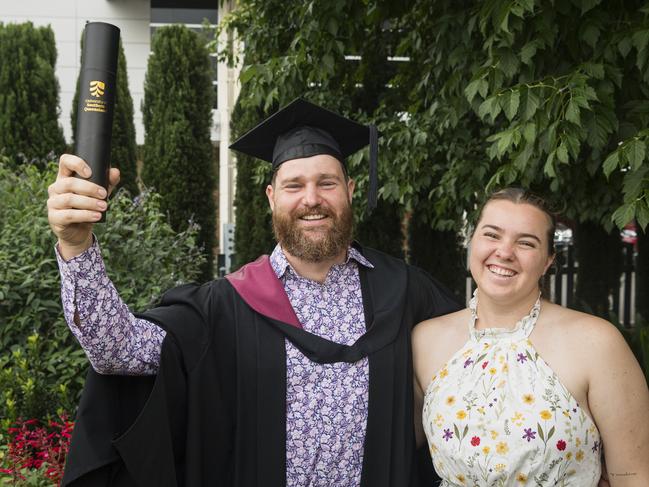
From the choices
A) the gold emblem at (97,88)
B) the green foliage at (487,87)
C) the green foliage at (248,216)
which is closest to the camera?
the gold emblem at (97,88)

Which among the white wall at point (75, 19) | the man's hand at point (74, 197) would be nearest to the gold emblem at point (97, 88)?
the man's hand at point (74, 197)

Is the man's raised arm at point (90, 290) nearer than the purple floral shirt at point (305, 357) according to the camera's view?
Yes

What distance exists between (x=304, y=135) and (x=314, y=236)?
0.42 metres

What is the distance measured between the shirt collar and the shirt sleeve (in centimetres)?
53

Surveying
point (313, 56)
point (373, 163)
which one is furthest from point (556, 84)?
point (313, 56)

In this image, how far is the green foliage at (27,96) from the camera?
9.39 metres

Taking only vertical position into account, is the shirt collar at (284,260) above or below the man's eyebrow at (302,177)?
below

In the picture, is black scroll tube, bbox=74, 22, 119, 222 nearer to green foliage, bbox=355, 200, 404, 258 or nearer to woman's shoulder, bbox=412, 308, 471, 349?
woman's shoulder, bbox=412, 308, 471, 349

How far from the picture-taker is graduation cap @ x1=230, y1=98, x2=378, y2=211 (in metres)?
2.77

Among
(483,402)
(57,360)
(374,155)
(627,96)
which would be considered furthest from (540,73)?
(57,360)

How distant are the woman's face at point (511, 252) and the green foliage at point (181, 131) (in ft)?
23.7

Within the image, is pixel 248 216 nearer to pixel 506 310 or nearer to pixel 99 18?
pixel 506 310

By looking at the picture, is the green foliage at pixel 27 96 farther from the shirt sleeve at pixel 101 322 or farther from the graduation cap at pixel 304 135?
the shirt sleeve at pixel 101 322

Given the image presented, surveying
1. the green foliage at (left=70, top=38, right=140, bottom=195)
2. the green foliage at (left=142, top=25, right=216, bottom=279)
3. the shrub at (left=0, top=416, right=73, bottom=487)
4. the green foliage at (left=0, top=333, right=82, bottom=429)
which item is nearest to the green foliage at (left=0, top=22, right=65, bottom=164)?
the green foliage at (left=70, top=38, right=140, bottom=195)
